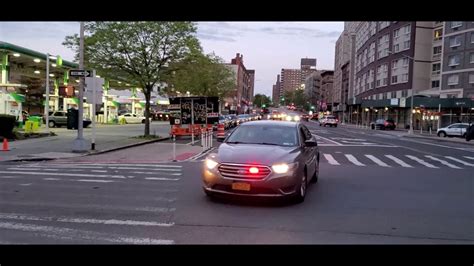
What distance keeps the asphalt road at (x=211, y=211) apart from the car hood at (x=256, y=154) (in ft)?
2.89

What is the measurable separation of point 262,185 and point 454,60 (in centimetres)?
6296

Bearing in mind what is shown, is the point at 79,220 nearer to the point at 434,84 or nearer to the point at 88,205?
the point at 88,205

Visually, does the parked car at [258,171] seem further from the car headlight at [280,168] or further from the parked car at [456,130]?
the parked car at [456,130]

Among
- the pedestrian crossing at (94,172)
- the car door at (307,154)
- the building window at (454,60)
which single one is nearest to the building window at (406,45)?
the building window at (454,60)

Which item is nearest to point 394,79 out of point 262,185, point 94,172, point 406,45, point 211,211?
point 406,45

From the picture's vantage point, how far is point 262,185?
8016 mm

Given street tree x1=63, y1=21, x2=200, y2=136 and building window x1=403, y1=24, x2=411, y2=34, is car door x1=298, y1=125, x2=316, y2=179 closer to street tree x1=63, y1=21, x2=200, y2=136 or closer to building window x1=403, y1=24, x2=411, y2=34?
street tree x1=63, y1=21, x2=200, y2=136

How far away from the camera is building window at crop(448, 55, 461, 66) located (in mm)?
61156

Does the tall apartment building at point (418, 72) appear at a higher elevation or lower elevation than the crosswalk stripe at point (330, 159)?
higher

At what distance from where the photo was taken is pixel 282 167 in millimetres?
8180

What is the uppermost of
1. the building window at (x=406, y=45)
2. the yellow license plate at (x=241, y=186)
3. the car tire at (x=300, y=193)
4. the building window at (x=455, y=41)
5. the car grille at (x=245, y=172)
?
the building window at (x=406, y=45)

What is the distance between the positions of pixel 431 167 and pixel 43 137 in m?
21.4

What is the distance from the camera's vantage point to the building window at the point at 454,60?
2408 inches
